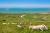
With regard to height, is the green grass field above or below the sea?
below

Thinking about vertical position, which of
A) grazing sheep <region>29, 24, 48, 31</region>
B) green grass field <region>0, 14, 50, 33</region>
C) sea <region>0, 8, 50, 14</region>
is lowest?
grazing sheep <region>29, 24, 48, 31</region>

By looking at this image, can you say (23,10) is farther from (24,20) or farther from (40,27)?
(40,27)

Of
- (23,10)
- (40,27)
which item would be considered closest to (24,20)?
(23,10)

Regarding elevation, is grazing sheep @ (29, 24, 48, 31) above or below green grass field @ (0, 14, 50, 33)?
below

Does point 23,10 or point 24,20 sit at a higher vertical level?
point 23,10

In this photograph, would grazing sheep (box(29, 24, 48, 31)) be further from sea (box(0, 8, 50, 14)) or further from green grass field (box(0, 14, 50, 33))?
sea (box(0, 8, 50, 14))

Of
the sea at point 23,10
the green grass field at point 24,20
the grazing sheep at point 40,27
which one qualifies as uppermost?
the sea at point 23,10

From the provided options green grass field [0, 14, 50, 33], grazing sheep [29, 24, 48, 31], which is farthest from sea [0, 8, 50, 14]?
grazing sheep [29, 24, 48, 31]

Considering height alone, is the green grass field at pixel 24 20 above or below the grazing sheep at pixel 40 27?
above

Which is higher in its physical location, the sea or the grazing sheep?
the sea

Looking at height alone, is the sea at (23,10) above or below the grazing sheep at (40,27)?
above

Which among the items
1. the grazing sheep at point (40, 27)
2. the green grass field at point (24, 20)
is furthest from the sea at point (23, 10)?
the grazing sheep at point (40, 27)

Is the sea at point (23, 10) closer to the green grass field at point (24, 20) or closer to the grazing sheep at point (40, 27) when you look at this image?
the green grass field at point (24, 20)
